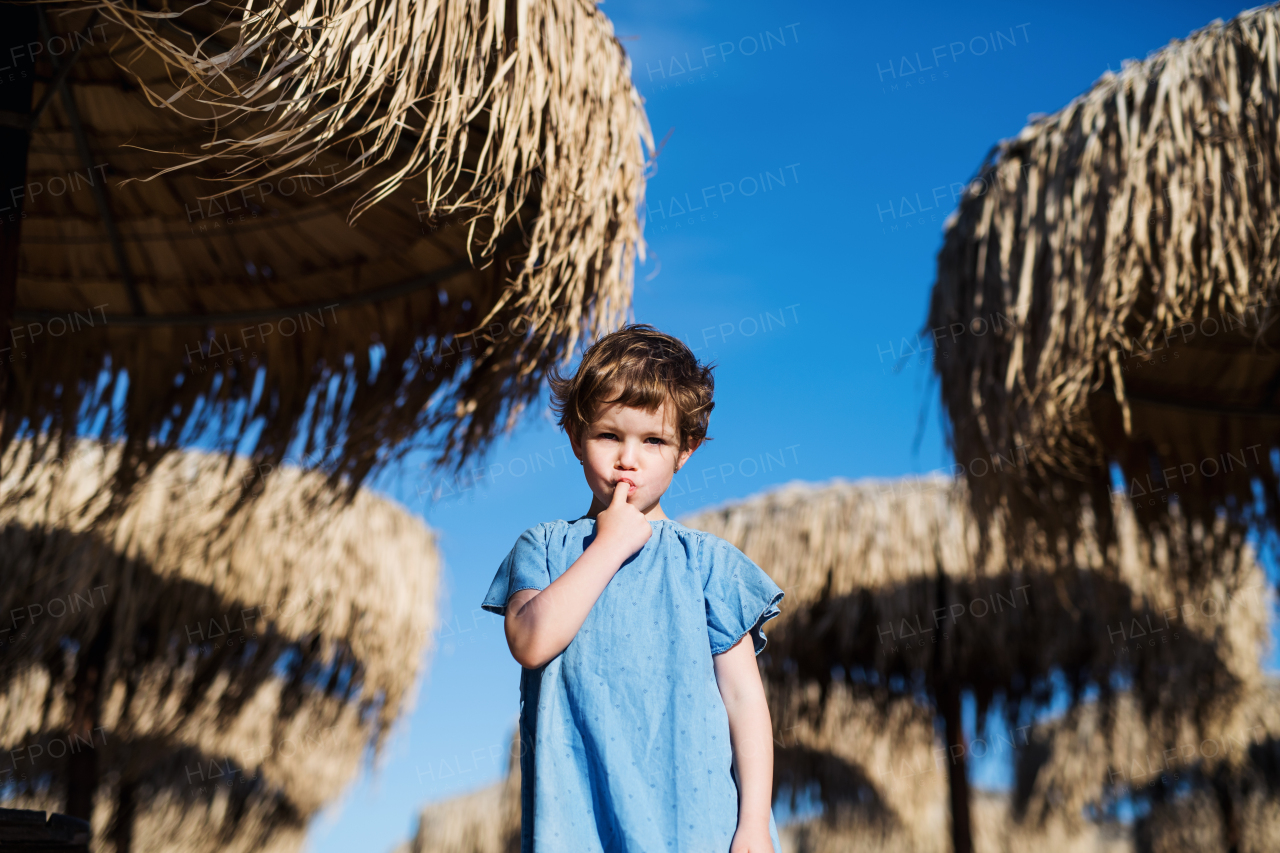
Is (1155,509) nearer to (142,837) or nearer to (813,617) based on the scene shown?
(813,617)

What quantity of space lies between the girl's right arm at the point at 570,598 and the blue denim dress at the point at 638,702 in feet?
0.17

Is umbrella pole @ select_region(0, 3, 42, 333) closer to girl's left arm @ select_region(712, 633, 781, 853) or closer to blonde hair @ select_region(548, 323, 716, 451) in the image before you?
blonde hair @ select_region(548, 323, 716, 451)

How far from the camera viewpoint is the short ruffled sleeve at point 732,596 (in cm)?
128

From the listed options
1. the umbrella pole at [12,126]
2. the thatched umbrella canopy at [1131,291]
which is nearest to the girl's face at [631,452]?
the umbrella pole at [12,126]

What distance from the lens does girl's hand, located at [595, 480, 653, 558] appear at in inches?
47.6

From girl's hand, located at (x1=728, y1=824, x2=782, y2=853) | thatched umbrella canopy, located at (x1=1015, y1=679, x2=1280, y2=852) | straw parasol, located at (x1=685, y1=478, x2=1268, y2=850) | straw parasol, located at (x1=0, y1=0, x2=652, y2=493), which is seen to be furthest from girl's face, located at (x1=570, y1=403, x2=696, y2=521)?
thatched umbrella canopy, located at (x1=1015, y1=679, x2=1280, y2=852)

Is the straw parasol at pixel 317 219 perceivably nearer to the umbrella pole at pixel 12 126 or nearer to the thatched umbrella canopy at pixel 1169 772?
the umbrella pole at pixel 12 126

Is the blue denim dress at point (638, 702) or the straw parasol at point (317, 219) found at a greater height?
the straw parasol at point (317, 219)

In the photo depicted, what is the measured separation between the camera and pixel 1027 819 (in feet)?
39.5

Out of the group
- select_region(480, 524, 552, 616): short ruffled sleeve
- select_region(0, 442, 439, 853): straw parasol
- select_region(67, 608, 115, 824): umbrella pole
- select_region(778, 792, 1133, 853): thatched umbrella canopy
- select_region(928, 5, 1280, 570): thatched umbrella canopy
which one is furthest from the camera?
select_region(778, 792, 1133, 853): thatched umbrella canopy

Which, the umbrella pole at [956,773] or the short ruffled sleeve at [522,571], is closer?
the short ruffled sleeve at [522,571]

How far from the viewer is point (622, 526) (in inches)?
48.1

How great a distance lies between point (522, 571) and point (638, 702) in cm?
22

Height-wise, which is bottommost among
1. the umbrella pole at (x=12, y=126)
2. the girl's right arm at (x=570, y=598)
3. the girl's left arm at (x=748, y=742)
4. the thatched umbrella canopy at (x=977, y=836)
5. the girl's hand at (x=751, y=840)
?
the thatched umbrella canopy at (x=977, y=836)
